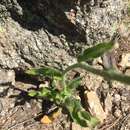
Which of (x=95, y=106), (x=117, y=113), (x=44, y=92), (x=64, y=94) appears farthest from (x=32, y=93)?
(x=117, y=113)

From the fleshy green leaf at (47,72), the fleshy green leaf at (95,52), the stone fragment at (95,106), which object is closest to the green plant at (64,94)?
the fleshy green leaf at (47,72)

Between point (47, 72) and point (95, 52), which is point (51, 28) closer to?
point (47, 72)

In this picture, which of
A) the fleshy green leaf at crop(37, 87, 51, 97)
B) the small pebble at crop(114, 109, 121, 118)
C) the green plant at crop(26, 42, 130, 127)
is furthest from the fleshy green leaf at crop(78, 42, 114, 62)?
Answer: the small pebble at crop(114, 109, 121, 118)

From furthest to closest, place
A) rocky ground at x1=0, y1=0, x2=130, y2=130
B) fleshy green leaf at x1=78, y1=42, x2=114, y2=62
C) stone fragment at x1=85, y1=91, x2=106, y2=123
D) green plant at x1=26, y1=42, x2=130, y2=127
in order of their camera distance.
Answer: stone fragment at x1=85, y1=91, x2=106, y2=123 → rocky ground at x1=0, y1=0, x2=130, y2=130 → green plant at x1=26, y1=42, x2=130, y2=127 → fleshy green leaf at x1=78, y1=42, x2=114, y2=62

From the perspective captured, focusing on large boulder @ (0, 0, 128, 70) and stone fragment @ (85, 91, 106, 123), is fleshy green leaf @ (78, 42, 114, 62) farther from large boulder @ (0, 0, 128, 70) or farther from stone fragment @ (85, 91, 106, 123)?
stone fragment @ (85, 91, 106, 123)

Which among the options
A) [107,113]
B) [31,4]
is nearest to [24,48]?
[31,4]

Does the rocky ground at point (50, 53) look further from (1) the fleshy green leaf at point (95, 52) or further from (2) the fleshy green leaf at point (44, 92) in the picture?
(1) the fleshy green leaf at point (95, 52)

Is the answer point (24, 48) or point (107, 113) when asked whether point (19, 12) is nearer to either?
point (24, 48)
